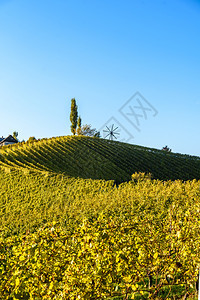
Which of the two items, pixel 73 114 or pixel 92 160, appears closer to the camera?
pixel 92 160

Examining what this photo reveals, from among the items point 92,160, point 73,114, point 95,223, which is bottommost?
point 95,223

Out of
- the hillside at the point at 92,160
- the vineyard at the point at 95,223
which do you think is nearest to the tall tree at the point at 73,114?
the vineyard at the point at 95,223

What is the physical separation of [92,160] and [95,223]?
27.0 m

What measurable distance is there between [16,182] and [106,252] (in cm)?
2005

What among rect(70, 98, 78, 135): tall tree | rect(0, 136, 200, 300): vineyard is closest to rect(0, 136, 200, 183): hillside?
rect(0, 136, 200, 300): vineyard

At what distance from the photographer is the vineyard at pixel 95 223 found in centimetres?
472

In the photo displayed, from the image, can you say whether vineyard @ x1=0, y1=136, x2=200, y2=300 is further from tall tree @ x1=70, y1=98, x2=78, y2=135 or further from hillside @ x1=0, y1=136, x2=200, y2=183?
tall tree @ x1=70, y1=98, x2=78, y2=135

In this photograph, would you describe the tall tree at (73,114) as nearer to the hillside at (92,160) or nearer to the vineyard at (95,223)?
the vineyard at (95,223)

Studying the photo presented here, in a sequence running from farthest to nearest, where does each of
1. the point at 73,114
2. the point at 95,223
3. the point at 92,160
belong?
1. the point at 73,114
2. the point at 92,160
3. the point at 95,223

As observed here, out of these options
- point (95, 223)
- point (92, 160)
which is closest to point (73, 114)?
point (92, 160)

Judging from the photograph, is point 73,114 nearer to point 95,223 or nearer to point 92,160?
point 92,160

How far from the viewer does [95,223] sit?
22.4 feet

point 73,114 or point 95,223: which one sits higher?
point 73,114

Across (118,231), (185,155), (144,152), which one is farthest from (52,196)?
(185,155)
